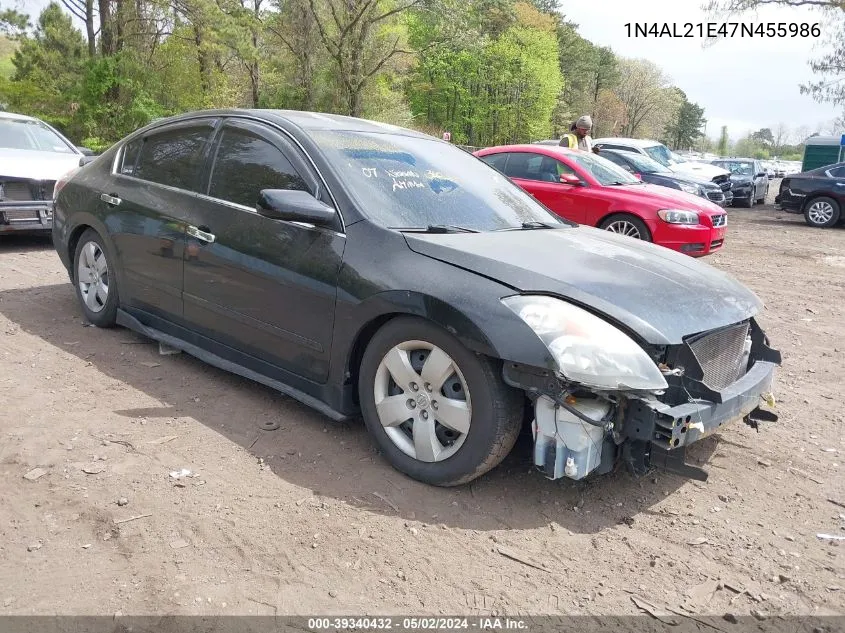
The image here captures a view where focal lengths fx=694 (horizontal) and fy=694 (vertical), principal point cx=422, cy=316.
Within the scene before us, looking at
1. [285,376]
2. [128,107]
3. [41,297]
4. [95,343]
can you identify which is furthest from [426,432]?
[128,107]

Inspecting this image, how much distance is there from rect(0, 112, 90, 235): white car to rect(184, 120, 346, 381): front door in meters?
4.22

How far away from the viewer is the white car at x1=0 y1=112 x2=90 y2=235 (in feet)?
26.1

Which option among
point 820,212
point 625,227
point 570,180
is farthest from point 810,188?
point 570,180

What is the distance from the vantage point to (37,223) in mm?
8156

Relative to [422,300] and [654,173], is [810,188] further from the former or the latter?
[422,300]

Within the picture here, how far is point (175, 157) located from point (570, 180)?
236 inches

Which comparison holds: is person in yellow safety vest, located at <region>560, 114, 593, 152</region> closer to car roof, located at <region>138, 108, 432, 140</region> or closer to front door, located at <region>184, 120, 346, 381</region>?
car roof, located at <region>138, 108, 432, 140</region>

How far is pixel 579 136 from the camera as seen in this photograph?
36.3ft

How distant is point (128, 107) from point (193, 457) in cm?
2397

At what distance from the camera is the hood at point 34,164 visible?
8.09 meters

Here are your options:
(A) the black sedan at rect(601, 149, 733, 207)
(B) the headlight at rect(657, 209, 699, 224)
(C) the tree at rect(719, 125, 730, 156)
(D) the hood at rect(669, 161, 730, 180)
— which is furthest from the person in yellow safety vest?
(C) the tree at rect(719, 125, 730, 156)

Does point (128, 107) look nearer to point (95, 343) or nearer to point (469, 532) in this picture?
point (95, 343)

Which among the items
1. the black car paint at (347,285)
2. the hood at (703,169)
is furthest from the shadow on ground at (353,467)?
the hood at (703,169)

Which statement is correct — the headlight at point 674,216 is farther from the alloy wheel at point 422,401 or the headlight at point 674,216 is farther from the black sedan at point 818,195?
the black sedan at point 818,195
